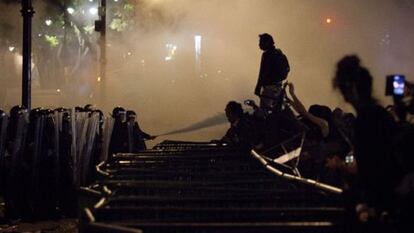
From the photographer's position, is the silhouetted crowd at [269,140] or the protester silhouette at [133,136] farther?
the protester silhouette at [133,136]

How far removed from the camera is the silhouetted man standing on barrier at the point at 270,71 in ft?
24.2

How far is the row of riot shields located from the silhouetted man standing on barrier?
7.49 ft

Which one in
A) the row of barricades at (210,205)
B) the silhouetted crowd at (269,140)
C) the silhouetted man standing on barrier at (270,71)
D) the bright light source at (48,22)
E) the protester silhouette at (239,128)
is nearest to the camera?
the row of barricades at (210,205)

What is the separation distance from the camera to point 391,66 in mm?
17078

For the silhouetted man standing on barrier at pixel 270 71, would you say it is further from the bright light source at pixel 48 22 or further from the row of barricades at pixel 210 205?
the bright light source at pixel 48 22

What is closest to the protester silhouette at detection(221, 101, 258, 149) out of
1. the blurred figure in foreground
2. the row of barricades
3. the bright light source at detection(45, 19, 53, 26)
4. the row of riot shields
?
the row of riot shields

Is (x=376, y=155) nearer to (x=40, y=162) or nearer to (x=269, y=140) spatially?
(x=269, y=140)

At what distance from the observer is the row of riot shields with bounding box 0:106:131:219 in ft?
21.6

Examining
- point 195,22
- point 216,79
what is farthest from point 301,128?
point 216,79

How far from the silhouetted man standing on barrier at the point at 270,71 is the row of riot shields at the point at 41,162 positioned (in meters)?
2.28

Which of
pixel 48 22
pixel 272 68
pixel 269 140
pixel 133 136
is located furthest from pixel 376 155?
pixel 48 22

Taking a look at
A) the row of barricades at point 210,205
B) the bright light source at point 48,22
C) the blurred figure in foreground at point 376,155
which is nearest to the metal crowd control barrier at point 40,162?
A: the row of barricades at point 210,205

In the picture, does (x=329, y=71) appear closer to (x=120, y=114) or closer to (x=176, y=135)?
(x=176, y=135)

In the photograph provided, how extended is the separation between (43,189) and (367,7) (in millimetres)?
12104
